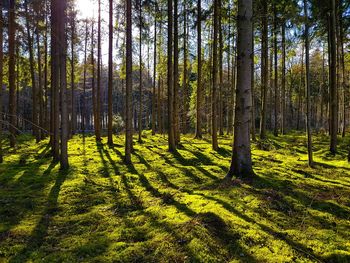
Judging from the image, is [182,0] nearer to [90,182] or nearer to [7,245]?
[90,182]

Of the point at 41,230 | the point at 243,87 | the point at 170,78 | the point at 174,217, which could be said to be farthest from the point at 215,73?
the point at 41,230

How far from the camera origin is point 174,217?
5.09 m

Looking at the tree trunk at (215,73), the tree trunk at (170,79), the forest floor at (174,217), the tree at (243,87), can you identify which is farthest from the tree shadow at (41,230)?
the tree trunk at (215,73)

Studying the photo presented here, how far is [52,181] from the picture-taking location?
8.42 meters

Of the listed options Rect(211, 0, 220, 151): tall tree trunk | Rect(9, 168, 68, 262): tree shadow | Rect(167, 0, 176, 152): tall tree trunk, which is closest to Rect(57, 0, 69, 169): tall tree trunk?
Rect(9, 168, 68, 262): tree shadow

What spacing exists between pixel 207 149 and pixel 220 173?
5.79m

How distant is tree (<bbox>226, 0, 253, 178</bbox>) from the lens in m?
6.93

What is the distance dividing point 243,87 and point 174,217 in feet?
12.0

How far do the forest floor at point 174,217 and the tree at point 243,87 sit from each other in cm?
75

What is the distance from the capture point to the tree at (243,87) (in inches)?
273

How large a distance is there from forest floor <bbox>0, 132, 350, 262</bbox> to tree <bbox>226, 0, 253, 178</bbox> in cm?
75

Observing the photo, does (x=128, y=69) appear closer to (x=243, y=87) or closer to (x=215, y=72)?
(x=215, y=72)

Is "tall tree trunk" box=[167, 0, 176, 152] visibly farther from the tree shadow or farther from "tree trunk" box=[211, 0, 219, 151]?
the tree shadow

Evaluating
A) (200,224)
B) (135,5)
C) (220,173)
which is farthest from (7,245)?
(135,5)
